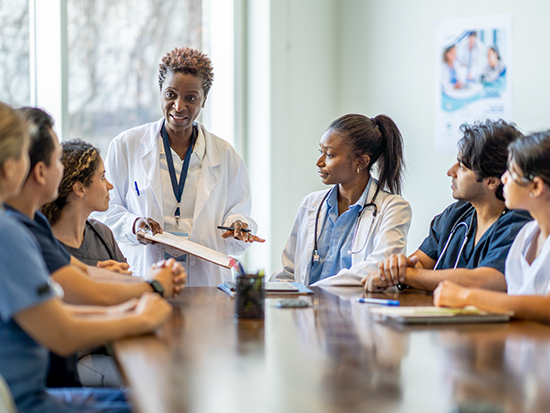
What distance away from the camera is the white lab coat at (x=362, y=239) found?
2.49m

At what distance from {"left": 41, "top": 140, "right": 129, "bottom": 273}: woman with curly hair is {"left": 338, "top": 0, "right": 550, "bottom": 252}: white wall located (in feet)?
8.12

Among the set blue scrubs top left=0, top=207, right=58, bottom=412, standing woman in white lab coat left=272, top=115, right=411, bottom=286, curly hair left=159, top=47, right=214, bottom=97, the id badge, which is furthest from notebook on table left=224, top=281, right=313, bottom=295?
curly hair left=159, top=47, right=214, bottom=97

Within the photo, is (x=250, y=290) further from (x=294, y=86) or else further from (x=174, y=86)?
(x=294, y=86)

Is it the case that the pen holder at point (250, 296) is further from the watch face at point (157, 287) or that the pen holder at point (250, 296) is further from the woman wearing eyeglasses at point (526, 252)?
the woman wearing eyeglasses at point (526, 252)

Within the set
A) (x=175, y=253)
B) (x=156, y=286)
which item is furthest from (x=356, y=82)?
(x=156, y=286)

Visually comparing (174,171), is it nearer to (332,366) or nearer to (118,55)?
(118,55)

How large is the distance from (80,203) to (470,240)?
5.24 feet

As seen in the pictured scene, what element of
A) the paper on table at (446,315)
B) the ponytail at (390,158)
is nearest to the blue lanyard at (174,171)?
the ponytail at (390,158)

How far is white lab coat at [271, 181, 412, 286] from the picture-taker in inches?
98.1

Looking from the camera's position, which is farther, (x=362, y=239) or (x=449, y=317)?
(x=362, y=239)

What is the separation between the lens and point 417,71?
4.16 m

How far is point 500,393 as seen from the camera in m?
1.05

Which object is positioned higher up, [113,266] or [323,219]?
[323,219]

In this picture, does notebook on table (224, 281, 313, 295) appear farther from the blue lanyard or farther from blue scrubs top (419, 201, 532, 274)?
the blue lanyard
